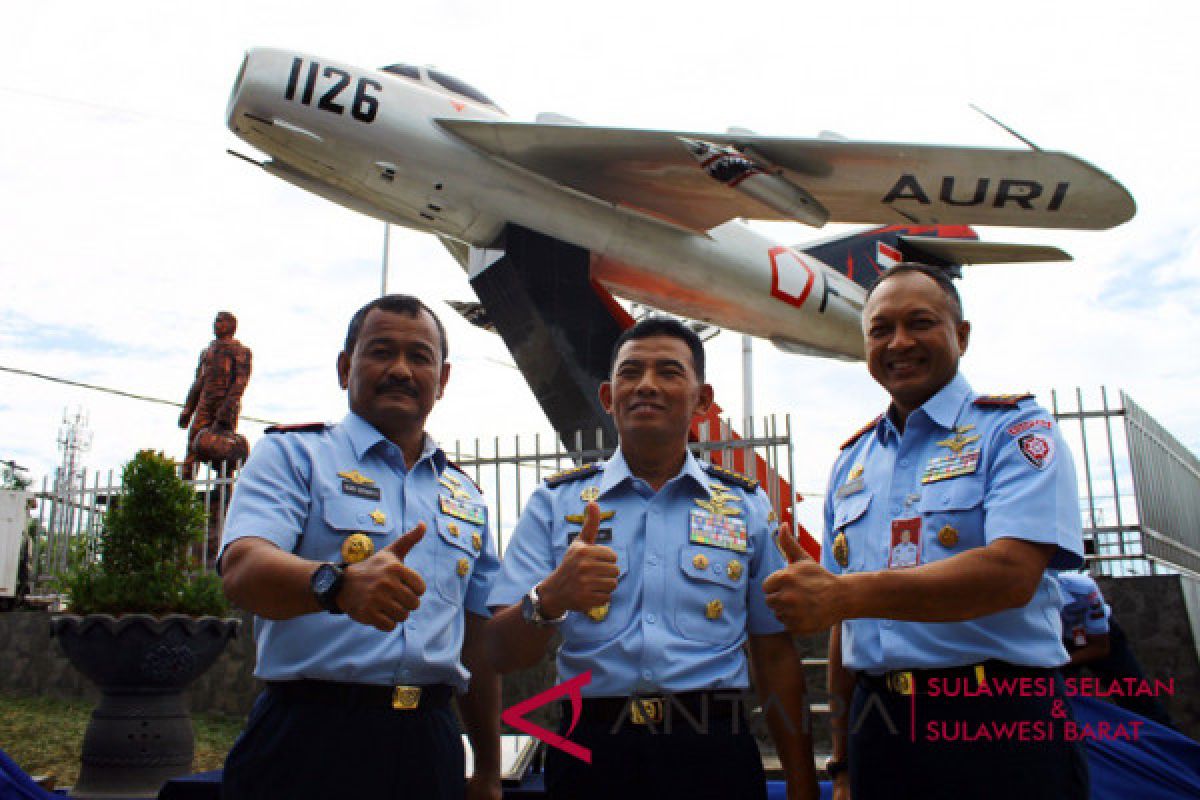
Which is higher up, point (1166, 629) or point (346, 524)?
point (346, 524)

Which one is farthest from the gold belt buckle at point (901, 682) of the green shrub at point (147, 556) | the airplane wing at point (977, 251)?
the airplane wing at point (977, 251)

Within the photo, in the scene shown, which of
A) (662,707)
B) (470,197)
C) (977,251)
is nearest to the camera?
(662,707)

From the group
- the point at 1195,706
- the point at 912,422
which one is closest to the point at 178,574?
the point at 912,422

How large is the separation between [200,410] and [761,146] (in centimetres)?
659

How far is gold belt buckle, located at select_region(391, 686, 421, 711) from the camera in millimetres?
→ 2086

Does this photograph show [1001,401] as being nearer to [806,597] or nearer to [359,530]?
[806,597]

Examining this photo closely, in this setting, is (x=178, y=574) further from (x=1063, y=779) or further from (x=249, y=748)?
(x=1063, y=779)

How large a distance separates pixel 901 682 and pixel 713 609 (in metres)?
0.48

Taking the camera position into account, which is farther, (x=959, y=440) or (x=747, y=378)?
(x=747, y=378)

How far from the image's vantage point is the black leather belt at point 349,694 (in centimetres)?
204

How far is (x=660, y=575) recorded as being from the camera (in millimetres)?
2203

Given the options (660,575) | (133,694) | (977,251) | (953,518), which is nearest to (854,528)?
(953,518)

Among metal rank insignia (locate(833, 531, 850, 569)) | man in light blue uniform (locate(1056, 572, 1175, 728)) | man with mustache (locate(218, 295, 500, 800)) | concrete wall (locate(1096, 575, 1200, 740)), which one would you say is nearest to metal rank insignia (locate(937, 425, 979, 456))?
metal rank insignia (locate(833, 531, 850, 569))

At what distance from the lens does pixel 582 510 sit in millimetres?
2369
